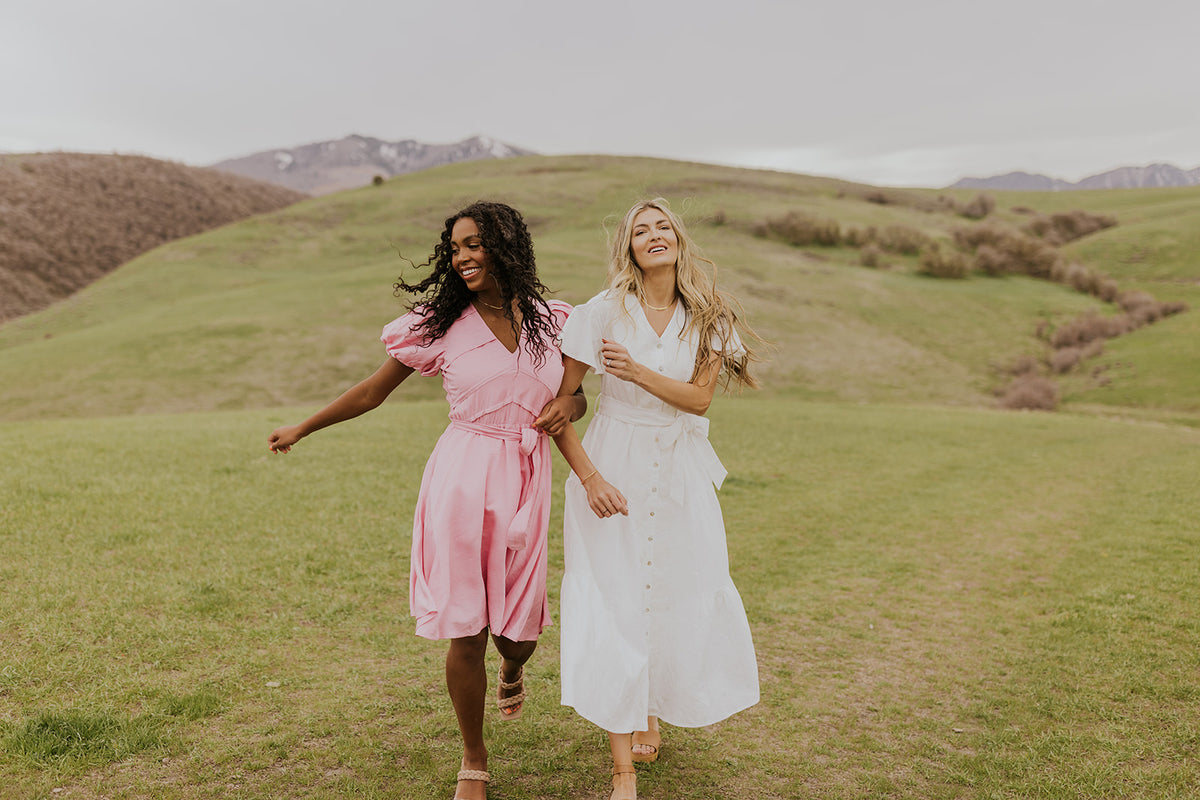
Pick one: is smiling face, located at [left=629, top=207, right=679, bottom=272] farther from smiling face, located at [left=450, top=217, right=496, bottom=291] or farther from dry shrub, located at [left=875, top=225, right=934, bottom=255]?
dry shrub, located at [left=875, top=225, right=934, bottom=255]

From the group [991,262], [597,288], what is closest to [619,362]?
[597,288]

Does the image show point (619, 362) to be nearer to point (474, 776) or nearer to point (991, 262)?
point (474, 776)

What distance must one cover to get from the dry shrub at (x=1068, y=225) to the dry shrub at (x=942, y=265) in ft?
58.2

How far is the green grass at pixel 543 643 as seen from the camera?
13.4 ft

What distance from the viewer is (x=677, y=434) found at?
3863 millimetres

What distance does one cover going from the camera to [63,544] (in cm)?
725

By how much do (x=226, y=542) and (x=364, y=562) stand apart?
1506 mm

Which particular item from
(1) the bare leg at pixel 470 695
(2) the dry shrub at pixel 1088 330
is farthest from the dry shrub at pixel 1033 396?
(1) the bare leg at pixel 470 695

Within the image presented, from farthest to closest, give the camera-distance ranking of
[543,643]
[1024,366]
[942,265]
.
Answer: [942,265] → [1024,366] → [543,643]

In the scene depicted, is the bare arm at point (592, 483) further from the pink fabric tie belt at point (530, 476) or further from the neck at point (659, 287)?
the neck at point (659, 287)

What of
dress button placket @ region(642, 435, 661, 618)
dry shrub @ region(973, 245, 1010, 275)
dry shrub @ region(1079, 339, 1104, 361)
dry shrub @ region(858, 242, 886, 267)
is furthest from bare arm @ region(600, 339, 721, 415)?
dry shrub @ region(973, 245, 1010, 275)

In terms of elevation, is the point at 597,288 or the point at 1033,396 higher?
the point at 597,288

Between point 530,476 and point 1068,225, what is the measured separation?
67.5m

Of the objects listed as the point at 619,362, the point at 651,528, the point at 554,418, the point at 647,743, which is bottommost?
the point at 647,743
